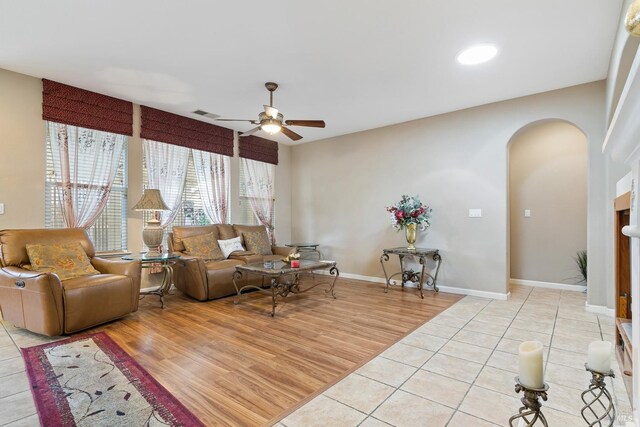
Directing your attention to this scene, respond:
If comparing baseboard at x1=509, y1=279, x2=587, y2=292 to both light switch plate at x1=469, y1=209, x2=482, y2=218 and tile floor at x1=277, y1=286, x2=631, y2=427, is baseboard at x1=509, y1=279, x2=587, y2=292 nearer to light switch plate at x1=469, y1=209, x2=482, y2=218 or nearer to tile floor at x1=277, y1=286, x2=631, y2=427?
tile floor at x1=277, y1=286, x2=631, y2=427

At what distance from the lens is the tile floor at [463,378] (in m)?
1.73

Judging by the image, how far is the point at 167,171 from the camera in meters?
4.69

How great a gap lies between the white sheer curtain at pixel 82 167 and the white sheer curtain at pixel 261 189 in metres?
2.16

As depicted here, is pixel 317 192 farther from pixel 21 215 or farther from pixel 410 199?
pixel 21 215

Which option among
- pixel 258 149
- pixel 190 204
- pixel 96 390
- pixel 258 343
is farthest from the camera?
pixel 258 149

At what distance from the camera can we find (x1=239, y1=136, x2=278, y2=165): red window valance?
18.9 ft

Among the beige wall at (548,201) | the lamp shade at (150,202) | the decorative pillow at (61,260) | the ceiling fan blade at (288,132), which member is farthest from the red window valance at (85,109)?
the beige wall at (548,201)

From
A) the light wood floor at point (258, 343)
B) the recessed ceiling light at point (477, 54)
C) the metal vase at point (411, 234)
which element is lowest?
the light wood floor at point (258, 343)

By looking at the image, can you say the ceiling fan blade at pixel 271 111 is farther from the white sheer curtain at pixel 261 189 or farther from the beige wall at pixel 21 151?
the beige wall at pixel 21 151

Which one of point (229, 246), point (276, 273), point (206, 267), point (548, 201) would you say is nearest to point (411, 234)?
point (276, 273)

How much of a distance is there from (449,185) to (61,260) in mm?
4795

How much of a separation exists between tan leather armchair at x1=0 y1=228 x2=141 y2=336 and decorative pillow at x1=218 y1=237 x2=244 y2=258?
147 centimetres

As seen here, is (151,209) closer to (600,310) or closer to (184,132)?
(184,132)

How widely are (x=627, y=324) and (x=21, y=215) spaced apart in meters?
5.10
